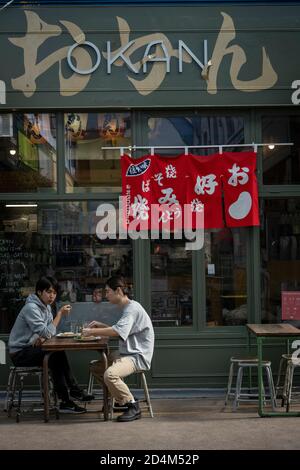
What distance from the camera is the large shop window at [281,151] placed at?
386 inches

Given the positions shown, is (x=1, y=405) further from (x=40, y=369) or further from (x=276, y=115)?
(x=276, y=115)

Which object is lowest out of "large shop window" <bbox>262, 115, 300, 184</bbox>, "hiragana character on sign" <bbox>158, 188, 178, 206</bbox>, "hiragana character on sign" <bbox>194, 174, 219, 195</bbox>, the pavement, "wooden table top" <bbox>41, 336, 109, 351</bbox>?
the pavement

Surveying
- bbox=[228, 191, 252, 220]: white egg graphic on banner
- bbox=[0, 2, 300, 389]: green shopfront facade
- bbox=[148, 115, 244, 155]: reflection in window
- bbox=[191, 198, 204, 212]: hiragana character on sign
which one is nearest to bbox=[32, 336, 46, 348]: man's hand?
bbox=[0, 2, 300, 389]: green shopfront facade

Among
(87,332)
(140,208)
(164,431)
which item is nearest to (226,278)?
(140,208)

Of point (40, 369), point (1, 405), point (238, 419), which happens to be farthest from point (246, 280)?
point (1, 405)

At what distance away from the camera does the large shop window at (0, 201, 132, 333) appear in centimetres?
987

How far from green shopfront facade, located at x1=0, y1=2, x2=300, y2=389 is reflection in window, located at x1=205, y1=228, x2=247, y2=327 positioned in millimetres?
20

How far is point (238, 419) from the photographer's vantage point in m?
8.19

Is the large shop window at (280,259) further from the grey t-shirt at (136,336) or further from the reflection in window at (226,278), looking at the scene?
the grey t-shirt at (136,336)

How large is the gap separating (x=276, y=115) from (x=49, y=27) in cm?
342

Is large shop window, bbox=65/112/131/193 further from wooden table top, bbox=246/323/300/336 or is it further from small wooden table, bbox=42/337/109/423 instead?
wooden table top, bbox=246/323/300/336

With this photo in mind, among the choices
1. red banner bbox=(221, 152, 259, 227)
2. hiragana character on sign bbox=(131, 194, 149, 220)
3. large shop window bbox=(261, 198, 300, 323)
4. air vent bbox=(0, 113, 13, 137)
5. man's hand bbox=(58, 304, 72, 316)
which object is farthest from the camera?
air vent bbox=(0, 113, 13, 137)

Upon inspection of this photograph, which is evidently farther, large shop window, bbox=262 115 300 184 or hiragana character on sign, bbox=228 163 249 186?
large shop window, bbox=262 115 300 184

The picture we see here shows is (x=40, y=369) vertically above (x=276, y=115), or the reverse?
(x=276, y=115)
